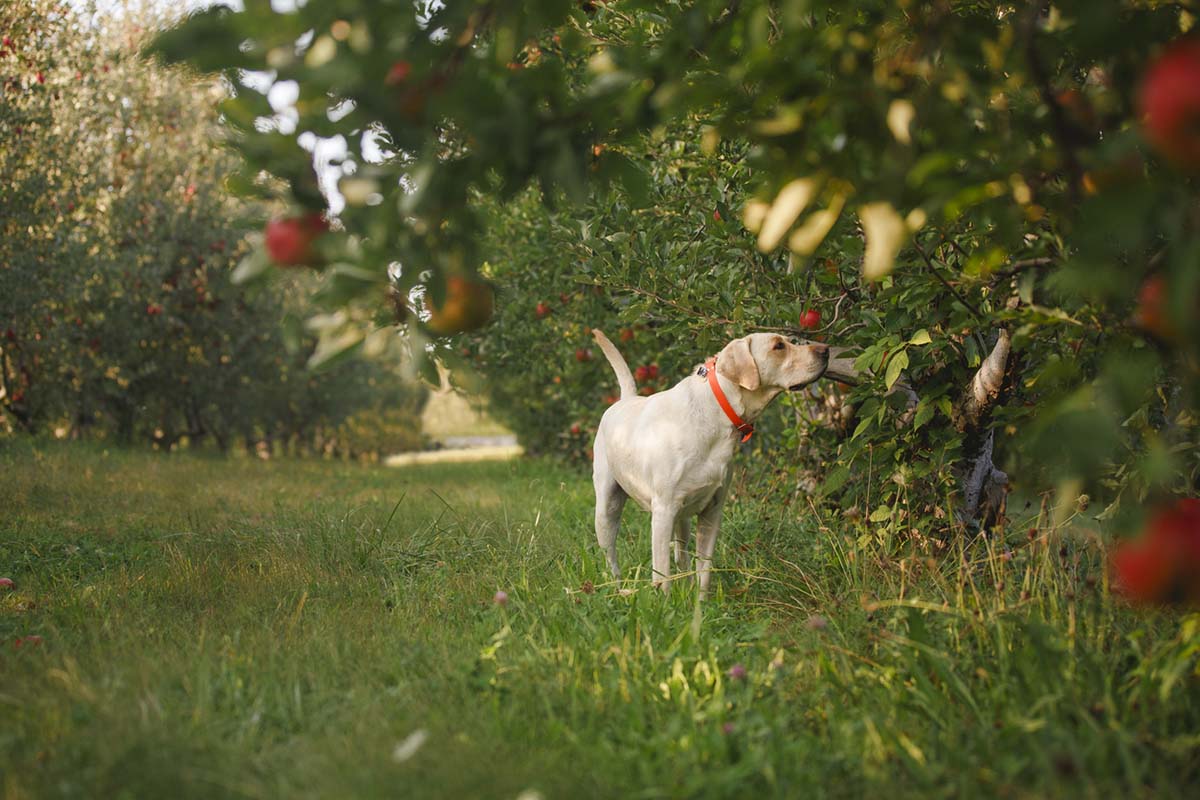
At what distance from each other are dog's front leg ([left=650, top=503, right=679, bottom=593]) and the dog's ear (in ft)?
2.03

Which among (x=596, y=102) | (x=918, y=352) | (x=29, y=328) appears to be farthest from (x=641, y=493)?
(x=29, y=328)

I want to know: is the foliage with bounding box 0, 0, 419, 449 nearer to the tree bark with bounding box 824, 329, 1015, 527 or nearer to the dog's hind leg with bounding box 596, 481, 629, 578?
the dog's hind leg with bounding box 596, 481, 629, 578

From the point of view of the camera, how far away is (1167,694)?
241 cm

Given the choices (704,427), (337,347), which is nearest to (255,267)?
(337,347)

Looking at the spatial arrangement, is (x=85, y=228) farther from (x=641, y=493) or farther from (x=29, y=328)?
(x=641, y=493)

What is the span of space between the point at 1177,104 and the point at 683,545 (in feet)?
10.4

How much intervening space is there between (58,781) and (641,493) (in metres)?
2.47

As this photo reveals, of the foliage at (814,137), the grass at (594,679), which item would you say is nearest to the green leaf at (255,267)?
the foliage at (814,137)

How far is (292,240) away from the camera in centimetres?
195

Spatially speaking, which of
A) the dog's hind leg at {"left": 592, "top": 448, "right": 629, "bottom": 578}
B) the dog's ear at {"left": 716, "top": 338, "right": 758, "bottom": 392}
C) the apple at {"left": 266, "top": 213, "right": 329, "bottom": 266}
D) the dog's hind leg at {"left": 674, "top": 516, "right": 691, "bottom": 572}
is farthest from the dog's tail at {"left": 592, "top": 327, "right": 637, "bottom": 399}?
the apple at {"left": 266, "top": 213, "right": 329, "bottom": 266}

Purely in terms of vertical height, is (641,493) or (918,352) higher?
(918,352)

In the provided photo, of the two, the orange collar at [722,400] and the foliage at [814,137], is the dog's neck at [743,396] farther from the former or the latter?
the foliage at [814,137]

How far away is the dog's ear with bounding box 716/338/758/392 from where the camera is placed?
3.75m

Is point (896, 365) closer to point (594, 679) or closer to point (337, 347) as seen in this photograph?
point (594, 679)
